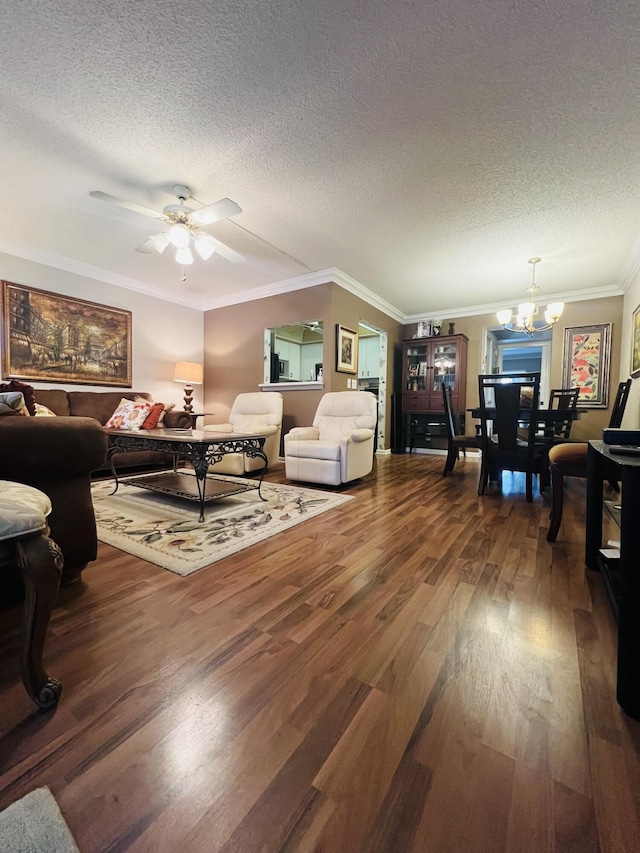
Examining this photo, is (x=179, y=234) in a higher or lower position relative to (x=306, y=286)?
lower

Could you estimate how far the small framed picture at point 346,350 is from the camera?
431cm

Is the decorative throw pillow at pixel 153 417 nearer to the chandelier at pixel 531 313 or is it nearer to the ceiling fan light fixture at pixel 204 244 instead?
the ceiling fan light fixture at pixel 204 244

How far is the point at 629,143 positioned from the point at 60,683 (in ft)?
12.1

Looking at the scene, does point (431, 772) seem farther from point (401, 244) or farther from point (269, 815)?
point (401, 244)

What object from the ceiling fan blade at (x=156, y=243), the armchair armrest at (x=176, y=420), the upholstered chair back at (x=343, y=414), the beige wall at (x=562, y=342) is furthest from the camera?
the beige wall at (x=562, y=342)

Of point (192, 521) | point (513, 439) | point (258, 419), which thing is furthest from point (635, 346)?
point (192, 521)

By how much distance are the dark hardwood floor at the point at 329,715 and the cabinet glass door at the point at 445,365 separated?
424 centimetres

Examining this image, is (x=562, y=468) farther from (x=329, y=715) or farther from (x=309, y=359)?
(x=309, y=359)

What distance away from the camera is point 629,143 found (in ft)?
6.73

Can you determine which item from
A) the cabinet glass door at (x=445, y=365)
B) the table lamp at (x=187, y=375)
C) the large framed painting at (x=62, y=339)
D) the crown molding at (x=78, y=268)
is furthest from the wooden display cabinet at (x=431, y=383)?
the large framed painting at (x=62, y=339)

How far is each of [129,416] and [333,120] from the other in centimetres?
346

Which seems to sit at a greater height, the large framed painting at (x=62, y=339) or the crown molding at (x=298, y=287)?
the crown molding at (x=298, y=287)

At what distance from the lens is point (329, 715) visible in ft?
2.80

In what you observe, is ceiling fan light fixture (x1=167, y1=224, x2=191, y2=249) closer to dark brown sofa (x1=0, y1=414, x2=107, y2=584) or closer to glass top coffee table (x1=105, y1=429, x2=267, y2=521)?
glass top coffee table (x1=105, y1=429, x2=267, y2=521)
